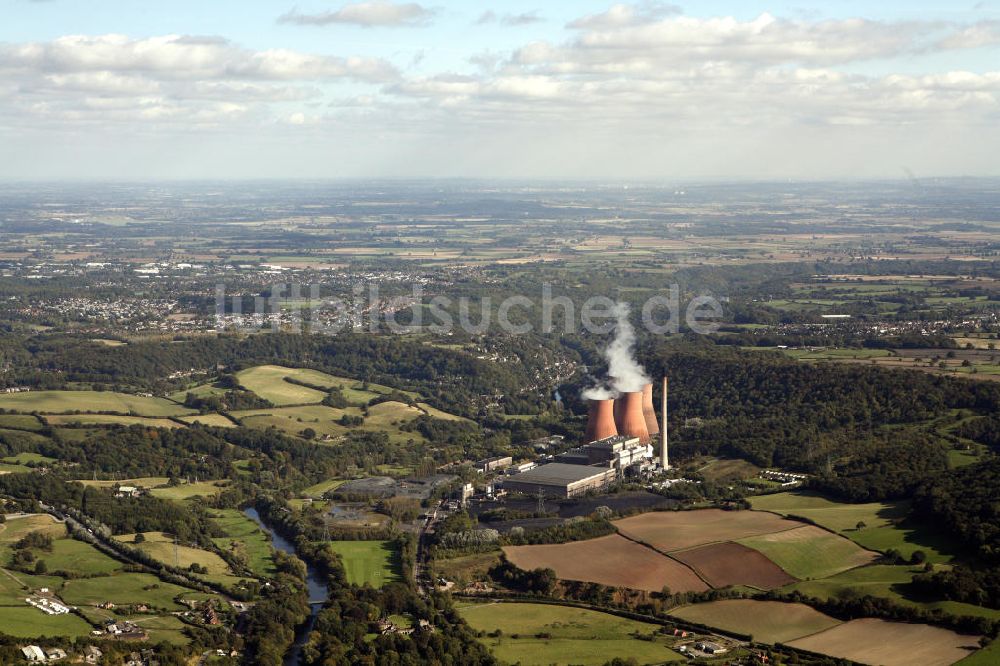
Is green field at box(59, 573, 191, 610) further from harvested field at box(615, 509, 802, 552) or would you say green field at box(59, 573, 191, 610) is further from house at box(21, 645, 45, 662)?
harvested field at box(615, 509, 802, 552)

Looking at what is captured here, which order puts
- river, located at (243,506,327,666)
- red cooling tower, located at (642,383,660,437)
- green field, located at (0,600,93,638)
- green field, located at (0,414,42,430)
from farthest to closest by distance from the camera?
green field, located at (0,414,42,430)
red cooling tower, located at (642,383,660,437)
river, located at (243,506,327,666)
green field, located at (0,600,93,638)


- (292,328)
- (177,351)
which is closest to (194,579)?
(177,351)

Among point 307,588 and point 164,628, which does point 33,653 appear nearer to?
point 164,628

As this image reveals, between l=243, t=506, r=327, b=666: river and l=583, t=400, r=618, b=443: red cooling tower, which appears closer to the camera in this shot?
l=243, t=506, r=327, b=666: river

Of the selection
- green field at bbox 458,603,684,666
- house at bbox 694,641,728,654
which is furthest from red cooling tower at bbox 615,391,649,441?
house at bbox 694,641,728,654

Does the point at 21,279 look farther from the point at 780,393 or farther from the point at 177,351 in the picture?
the point at 780,393

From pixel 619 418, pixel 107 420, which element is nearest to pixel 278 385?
pixel 107 420

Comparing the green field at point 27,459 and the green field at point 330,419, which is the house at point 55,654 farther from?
the green field at point 330,419
